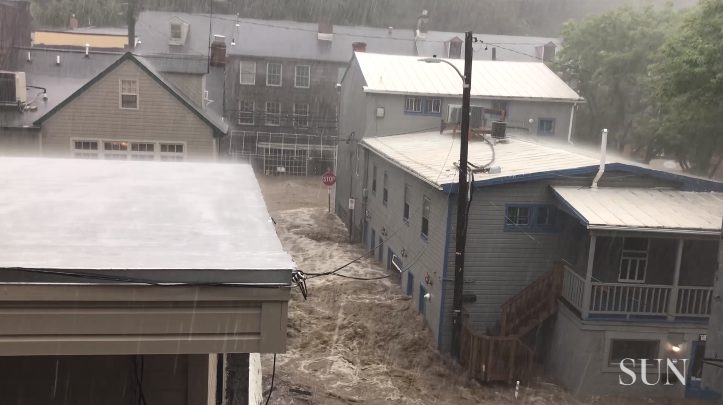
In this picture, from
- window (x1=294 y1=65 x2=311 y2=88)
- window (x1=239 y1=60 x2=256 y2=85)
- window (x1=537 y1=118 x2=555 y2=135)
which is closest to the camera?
window (x1=537 y1=118 x2=555 y2=135)

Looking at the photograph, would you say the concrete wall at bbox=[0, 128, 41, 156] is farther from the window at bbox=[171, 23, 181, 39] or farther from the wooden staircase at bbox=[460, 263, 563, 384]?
the window at bbox=[171, 23, 181, 39]

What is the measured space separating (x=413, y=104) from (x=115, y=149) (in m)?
12.2

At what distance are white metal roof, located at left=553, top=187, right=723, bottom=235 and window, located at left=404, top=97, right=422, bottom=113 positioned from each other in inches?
485

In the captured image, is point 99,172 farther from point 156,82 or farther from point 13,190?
point 156,82

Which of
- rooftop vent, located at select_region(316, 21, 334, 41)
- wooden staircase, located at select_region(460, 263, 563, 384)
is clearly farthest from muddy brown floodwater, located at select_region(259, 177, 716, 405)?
rooftop vent, located at select_region(316, 21, 334, 41)

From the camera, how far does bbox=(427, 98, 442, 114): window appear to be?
28.0 metres

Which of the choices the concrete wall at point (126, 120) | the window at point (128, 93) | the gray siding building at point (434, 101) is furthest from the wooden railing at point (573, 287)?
the window at point (128, 93)

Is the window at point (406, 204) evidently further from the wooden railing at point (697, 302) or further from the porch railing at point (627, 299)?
the wooden railing at point (697, 302)

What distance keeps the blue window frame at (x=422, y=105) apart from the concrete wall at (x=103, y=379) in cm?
2380

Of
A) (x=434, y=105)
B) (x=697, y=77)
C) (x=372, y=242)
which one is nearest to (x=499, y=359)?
(x=372, y=242)

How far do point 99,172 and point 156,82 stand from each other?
15024 mm

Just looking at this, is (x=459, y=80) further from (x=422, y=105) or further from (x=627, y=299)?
(x=627, y=299)

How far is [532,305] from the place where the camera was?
1661 cm

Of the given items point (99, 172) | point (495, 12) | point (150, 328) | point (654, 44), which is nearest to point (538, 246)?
point (99, 172)
